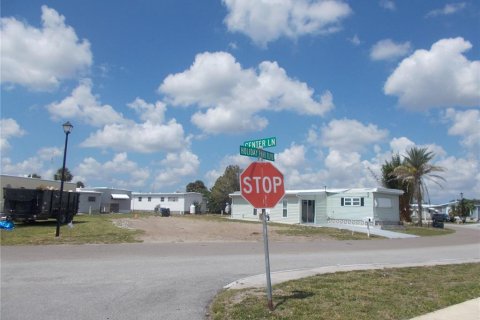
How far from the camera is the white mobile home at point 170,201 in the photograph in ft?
214

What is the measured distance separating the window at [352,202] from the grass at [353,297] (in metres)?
27.1

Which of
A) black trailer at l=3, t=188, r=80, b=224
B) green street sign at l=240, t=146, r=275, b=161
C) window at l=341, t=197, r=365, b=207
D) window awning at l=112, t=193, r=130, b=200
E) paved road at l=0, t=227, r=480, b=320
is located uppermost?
window awning at l=112, t=193, r=130, b=200

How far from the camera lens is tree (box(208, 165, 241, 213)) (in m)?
71.7

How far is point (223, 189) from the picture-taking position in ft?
236

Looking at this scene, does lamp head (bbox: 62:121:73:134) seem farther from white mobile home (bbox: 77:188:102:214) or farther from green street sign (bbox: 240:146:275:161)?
white mobile home (bbox: 77:188:102:214)

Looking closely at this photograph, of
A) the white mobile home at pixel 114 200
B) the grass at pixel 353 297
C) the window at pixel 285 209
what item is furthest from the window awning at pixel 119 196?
the grass at pixel 353 297

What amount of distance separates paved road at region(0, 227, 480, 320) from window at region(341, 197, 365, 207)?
20.0 metres

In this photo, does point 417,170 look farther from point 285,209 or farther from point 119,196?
point 119,196

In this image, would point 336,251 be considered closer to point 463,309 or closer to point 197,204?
point 463,309

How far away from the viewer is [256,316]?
6965mm

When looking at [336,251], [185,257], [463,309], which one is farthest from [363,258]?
[463,309]

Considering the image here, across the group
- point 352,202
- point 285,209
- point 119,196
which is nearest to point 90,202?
point 119,196

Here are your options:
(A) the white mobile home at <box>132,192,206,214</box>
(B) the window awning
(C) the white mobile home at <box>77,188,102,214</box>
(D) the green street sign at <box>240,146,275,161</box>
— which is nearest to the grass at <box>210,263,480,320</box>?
(D) the green street sign at <box>240,146,275,161</box>

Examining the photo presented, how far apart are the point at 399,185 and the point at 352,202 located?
13.2m
